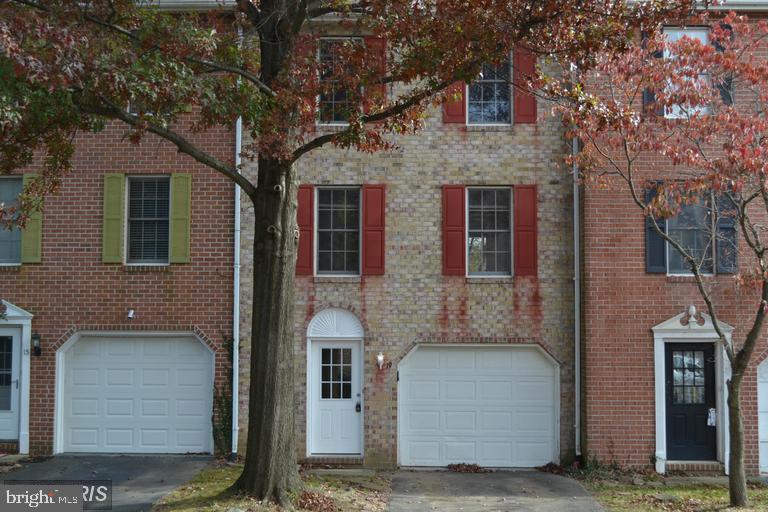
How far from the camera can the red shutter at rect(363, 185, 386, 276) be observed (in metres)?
13.9

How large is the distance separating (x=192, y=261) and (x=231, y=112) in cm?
485

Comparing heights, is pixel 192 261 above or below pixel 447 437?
above

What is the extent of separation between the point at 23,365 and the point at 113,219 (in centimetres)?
306

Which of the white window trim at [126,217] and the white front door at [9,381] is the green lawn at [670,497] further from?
the white front door at [9,381]

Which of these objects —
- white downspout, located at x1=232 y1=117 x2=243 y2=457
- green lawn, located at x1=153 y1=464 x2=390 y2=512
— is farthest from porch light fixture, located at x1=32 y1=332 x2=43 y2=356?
green lawn, located at x1=153 y1=464 x2=390 y2=512

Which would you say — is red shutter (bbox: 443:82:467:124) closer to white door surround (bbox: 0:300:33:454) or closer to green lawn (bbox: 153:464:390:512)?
green lawn (bbox: 153:464:390:512)

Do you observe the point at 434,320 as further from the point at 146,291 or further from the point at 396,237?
the point at 146,291

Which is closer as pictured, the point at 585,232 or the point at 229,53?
the point at 229,53

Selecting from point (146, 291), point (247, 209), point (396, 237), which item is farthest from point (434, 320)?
point (146, 291)

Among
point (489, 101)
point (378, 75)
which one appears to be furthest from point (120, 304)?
point (489, 101)

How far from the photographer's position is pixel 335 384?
13961 millimetres

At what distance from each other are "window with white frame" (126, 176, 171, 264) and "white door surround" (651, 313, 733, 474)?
8.84 m

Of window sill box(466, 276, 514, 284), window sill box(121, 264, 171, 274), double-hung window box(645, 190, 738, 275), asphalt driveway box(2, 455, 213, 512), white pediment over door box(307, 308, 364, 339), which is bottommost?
asphalt driveway box(2, 455, 213, 512)

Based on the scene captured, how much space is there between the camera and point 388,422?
1373 centimetres
